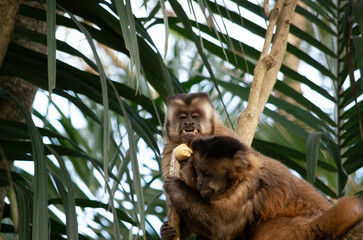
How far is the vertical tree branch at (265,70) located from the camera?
3275mm

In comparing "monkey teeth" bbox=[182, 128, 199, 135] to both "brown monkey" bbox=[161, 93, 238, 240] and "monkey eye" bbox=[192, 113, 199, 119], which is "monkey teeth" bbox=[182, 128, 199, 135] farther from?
"monkey eye" bbox=[192, 113, 199, 119]

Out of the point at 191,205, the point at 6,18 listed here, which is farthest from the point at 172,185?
the point at 6,18

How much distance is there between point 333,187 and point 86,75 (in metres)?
2.48

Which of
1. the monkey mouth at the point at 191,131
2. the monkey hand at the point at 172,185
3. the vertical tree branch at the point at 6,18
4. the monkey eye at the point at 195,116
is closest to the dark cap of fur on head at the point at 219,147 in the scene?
the monkey hand at the point at 172,185

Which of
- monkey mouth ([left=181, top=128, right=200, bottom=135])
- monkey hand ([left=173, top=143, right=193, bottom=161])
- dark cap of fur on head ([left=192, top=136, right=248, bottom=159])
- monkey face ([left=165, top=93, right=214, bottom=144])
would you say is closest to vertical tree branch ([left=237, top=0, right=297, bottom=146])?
dark cap of fur on head ([left=192, top=136, right=248, bottom=159])

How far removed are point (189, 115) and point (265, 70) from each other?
3.93 feet

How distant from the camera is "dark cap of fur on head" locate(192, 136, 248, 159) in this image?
129 inches

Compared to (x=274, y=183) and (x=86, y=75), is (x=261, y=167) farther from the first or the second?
(x=86, y=75)

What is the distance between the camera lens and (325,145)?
12.5 ft

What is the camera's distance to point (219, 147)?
3320 millimetres

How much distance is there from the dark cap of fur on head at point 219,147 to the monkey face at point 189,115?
0.91 m

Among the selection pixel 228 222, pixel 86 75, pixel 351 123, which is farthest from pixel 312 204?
pixel 86 75

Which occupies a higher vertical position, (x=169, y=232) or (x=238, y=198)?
(x=238, y=198)

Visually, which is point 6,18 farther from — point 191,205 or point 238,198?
point 238,198
